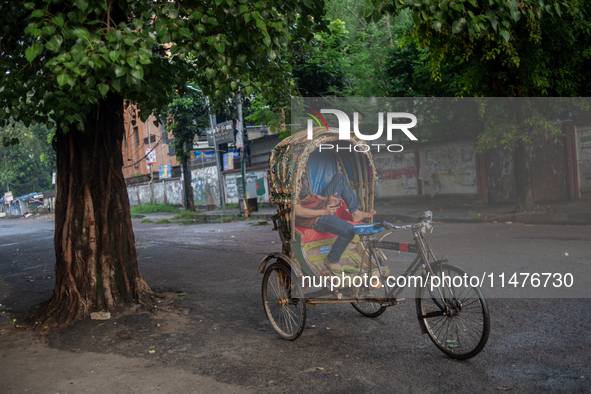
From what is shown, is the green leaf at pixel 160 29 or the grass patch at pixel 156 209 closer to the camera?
the green leaf at pixel 160 29

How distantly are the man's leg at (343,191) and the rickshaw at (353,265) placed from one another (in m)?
0.12

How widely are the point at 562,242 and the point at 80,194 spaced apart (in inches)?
321

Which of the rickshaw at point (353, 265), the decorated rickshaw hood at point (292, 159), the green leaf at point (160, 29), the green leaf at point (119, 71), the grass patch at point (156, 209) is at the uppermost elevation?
the green leaf at point (160, 29)

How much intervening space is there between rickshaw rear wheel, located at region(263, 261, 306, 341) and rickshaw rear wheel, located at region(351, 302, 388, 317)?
762mm

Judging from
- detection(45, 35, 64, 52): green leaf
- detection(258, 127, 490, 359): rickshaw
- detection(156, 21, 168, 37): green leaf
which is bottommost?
detection(258, 127, 490, 359): rickshaw

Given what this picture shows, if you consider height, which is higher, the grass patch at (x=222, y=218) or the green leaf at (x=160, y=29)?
the green leaf at (x=160, y=29)

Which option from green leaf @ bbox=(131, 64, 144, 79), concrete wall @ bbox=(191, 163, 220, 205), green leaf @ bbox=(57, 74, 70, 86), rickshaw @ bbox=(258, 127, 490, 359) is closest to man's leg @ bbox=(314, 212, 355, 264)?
rickshaw @ bbox=(258, 127, 490, 359)

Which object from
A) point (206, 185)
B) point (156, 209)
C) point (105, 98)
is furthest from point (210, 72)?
point (156, 209)

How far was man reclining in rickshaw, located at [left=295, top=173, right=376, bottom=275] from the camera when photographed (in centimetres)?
484

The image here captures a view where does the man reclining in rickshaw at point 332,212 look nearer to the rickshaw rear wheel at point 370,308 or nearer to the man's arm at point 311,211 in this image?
the man's arm at point 311,211

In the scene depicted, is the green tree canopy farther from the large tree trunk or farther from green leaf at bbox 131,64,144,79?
green leaf at bbox 131,64,144,79

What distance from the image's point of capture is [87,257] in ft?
18.1

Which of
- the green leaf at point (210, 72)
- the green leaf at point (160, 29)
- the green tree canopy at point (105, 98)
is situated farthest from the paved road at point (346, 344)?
the green leaf at point (160, 29)

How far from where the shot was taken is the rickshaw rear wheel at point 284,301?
14.6ft
